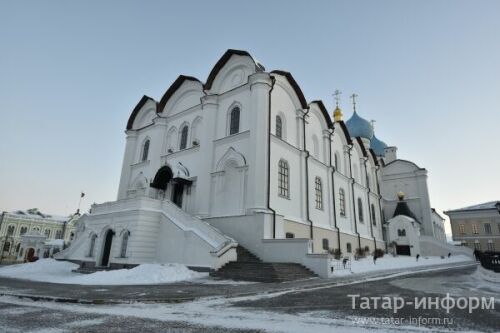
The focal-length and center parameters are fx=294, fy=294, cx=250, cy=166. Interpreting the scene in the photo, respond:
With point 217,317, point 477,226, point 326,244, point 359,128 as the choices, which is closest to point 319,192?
point 326,244

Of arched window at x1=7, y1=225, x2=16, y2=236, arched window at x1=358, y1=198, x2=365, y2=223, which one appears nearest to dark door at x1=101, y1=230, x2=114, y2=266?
arched window at x1=358, y1=198, x2=365, y2=223

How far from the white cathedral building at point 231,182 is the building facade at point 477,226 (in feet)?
86.8

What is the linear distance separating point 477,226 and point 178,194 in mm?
47673

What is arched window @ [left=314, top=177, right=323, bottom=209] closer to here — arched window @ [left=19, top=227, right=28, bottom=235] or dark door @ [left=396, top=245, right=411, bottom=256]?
dark door @ [left=396, top=245, right=411, bottom=256]

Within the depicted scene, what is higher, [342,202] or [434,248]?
[342,202]

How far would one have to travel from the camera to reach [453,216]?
47500 mm

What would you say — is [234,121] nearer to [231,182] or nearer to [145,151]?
[231,182]

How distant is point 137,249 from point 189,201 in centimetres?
516

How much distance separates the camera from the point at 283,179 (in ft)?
63.1

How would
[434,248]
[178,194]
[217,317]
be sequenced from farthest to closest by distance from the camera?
[434,248], [178,194], [217,317]

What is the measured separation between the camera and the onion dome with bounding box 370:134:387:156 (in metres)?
45.1

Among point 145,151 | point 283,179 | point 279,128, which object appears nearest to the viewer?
point 283,179

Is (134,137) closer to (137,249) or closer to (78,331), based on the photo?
(137,249)

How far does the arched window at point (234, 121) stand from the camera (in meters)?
19.8
